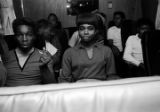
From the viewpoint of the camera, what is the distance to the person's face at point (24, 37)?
6.63 ft

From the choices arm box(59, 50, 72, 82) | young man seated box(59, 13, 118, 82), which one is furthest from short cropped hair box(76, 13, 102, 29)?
arm box(59, 50, 72, 82)

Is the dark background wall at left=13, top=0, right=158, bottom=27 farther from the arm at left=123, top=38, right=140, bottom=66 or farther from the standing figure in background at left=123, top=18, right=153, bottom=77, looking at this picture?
the arm at left=123, top=38, right=140, bottom=66

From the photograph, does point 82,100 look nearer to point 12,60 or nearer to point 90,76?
point 90,76

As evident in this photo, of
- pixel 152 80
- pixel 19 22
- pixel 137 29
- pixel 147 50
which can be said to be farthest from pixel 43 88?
pixel 137 29

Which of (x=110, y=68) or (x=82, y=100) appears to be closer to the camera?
(x=82, y=100)

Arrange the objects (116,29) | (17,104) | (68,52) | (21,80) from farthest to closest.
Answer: (116,29) < (68,52) < (21,80) < (17,104)

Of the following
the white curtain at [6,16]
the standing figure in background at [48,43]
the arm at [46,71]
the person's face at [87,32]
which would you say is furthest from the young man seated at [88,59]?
the standing figure in background at [48,43]

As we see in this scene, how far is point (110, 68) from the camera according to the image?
2008 millimetres

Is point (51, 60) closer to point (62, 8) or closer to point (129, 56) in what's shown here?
point (129, 56)

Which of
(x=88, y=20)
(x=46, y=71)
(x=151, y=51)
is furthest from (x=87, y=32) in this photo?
(x=151, y=51)

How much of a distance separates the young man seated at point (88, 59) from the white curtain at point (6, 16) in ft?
1.86

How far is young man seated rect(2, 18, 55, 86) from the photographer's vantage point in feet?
6.25

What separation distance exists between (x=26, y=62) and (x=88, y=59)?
0.51m

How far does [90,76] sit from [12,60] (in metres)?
0.66
